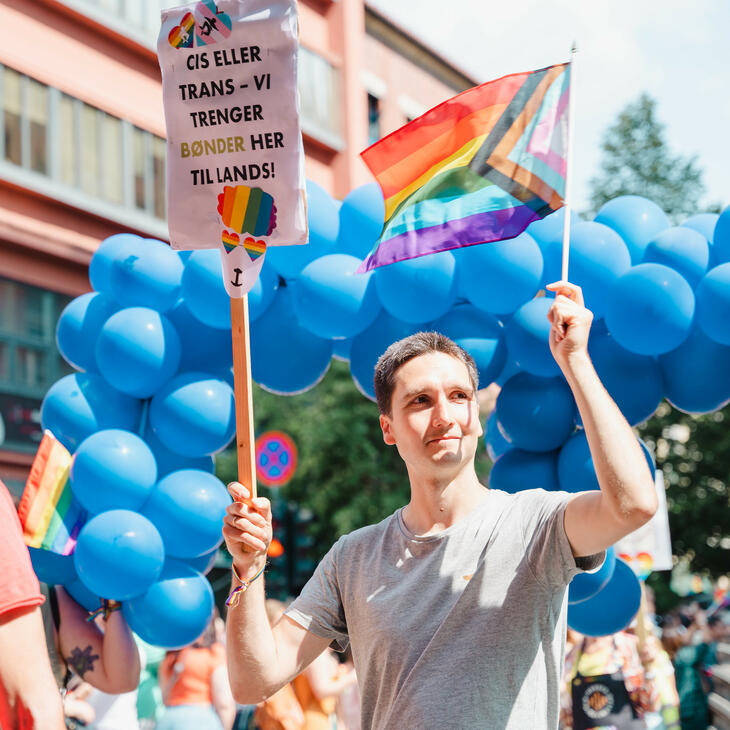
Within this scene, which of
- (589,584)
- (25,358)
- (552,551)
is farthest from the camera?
(25,358)

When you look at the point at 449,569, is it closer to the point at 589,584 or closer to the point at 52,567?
the point at 589,584

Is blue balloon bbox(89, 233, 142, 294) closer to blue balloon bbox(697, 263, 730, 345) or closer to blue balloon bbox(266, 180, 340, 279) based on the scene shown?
blue balloon bbox(266, 180, 340, 279)

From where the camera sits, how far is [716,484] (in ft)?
69.8

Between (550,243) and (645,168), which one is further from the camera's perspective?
(645,168)

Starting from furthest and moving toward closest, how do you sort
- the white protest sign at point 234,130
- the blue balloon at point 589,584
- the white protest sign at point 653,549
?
the white protest sign at point 653,549 → the blue balloon at point 589,584 → the white protest sign at point 234,130

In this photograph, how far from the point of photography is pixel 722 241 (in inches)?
184

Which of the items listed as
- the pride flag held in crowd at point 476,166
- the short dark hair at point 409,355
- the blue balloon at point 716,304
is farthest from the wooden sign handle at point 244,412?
the blue balloon at point 716,304

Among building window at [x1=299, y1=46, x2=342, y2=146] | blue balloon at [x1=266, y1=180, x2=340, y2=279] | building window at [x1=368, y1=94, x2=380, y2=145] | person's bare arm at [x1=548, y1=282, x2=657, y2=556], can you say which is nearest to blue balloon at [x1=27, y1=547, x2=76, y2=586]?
blue balloon at [x1=266, y1=180, x2=340, y2=279]

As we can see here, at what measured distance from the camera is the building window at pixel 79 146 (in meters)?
13.4

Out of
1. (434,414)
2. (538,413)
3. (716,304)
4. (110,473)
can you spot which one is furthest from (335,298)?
(434,414)

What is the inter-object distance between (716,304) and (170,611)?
9.58 ft

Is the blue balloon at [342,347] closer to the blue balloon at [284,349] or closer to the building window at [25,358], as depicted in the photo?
the blue balloon at [284,349]

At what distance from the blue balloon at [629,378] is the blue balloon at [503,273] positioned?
1.49ft

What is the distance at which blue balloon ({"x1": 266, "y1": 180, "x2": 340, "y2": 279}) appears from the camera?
5043 millimetres
